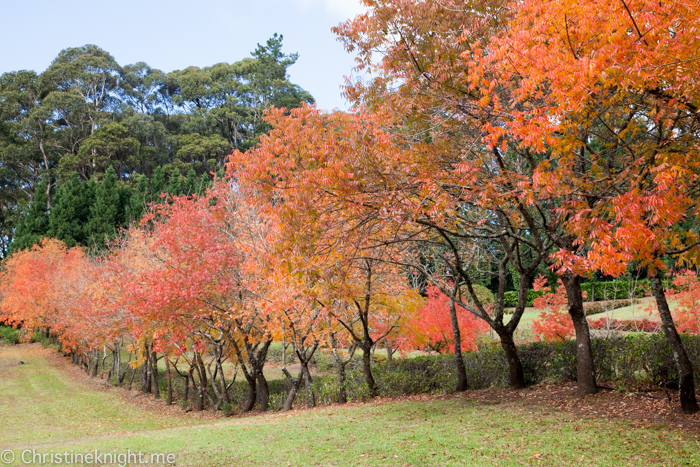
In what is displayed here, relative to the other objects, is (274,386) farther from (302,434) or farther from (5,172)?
(5,172)

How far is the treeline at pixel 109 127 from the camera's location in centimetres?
5144

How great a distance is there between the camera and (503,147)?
6391 mm

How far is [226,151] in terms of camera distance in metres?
55.0

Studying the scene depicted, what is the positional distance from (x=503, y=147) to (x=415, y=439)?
466 cm

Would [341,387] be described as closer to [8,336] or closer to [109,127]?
[8,336]

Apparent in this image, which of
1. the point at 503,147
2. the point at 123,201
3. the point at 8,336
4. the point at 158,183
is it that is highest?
the point at 158,183

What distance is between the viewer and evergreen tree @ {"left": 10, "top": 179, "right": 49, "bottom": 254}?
42.5 m

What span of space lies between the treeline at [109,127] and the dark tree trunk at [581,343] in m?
41.8

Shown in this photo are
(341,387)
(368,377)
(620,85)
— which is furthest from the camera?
(341,387)

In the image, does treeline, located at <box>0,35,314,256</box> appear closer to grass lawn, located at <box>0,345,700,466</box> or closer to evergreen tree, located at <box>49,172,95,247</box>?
evergreen tree, located at <box>49,172,95,247</box>

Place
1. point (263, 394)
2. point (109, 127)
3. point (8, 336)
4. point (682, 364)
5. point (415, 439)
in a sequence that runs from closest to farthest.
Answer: point (682, 364) < point (415, 439) < point (263, 394) < point (8, 336) < point (109, 127)

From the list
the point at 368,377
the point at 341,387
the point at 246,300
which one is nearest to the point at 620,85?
the point at 368,377

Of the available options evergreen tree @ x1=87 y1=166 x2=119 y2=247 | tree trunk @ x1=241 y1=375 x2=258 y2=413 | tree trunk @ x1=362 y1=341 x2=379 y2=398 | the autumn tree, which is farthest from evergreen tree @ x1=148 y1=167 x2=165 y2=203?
the autumn tree

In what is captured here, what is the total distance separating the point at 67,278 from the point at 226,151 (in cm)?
3199
